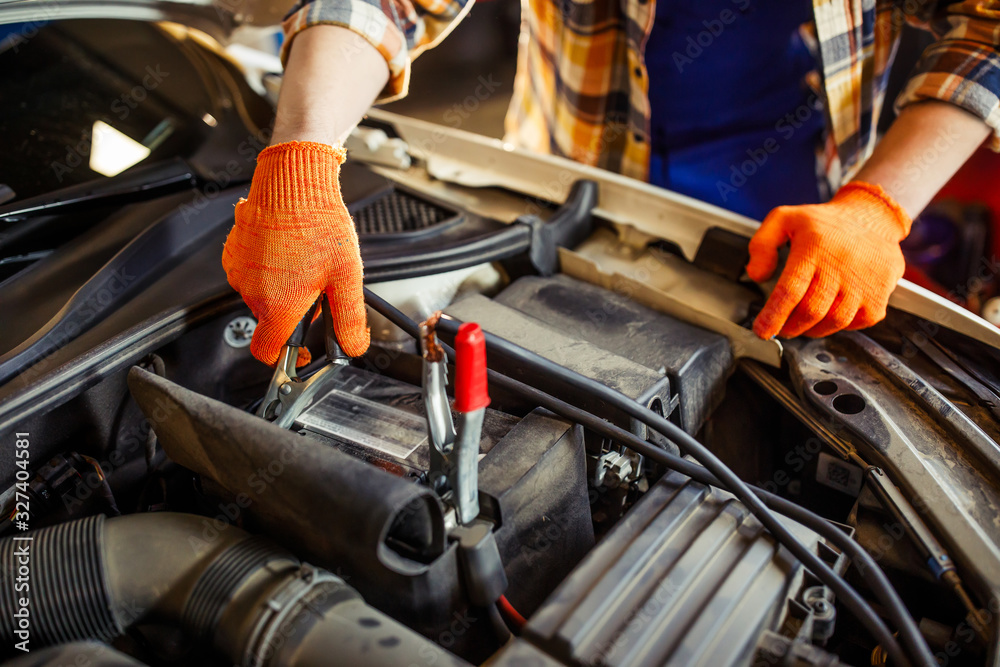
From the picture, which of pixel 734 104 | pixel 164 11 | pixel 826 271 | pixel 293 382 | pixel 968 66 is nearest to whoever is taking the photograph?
pixel 293 382

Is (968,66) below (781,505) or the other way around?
the other way around

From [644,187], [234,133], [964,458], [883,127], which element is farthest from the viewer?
[883,127]

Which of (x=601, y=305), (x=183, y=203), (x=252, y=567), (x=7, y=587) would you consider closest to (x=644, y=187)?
(x=601, y=305)

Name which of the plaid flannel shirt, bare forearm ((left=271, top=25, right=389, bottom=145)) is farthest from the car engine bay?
the plaid flannel shirt

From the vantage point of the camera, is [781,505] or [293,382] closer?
[781,505]

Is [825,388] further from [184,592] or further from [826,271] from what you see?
[184,592]

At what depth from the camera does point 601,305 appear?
43.9 inches

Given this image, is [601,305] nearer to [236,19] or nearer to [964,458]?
[964,458]

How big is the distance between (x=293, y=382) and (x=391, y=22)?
69cm

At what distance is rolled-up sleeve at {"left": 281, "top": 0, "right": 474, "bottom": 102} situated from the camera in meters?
1.16

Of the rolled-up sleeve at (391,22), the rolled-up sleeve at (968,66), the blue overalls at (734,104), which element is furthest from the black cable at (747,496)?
the blue overalls at (734,104)

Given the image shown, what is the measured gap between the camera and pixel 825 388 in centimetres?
99

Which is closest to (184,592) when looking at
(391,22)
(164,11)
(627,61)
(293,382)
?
(293,382)

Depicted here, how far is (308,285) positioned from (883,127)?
2.22 meters
